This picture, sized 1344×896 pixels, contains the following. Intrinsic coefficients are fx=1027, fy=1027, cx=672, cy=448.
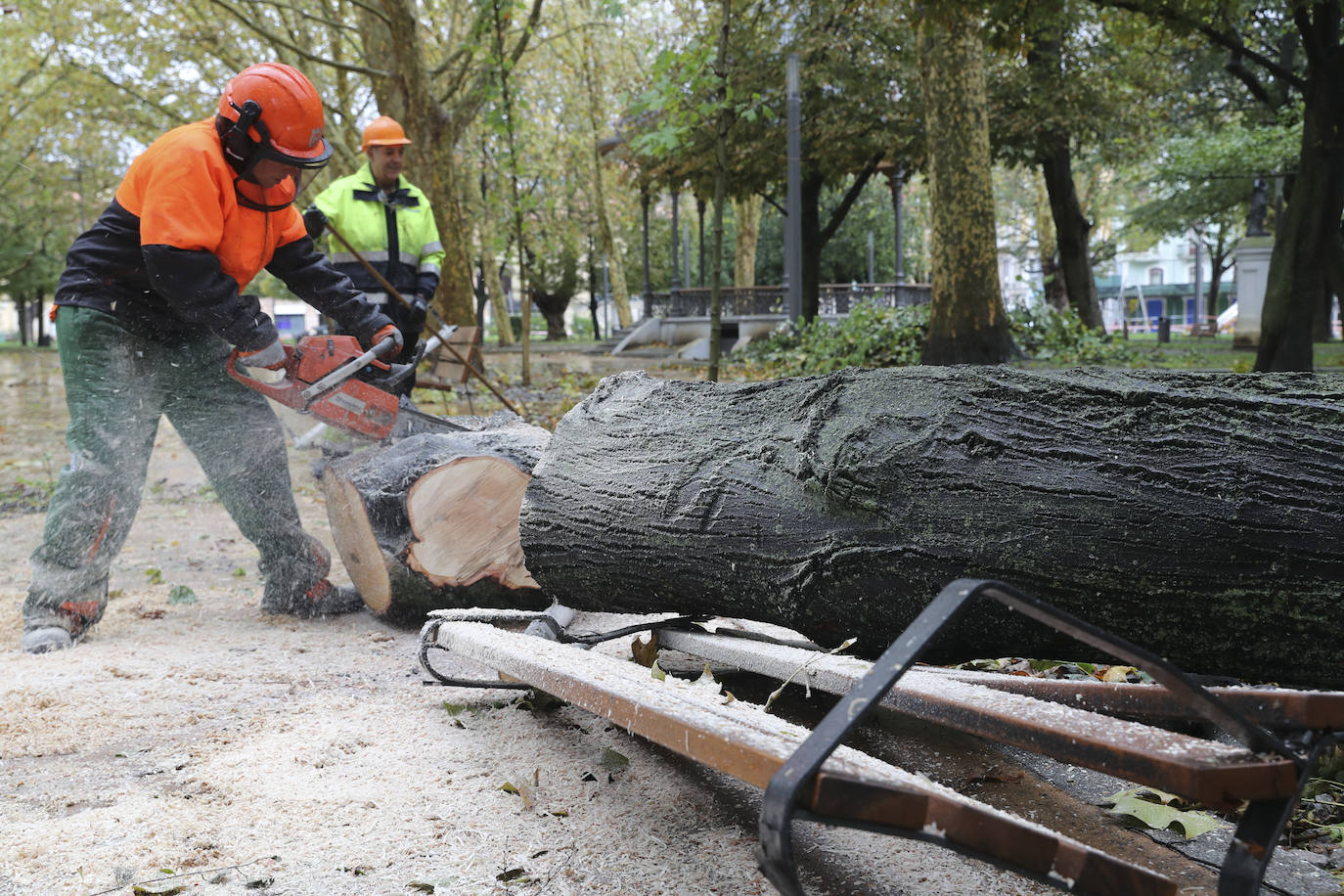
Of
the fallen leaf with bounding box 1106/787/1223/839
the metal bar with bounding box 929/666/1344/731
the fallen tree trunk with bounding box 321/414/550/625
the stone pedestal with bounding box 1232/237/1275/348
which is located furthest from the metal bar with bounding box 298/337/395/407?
the stone pedestal with bounding box 1232/237/1275/348

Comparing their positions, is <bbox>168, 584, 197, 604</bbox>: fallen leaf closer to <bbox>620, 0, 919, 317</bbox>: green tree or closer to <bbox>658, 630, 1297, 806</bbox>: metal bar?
<bbox>658, 630, 1297, 806</bbox>: metal bar

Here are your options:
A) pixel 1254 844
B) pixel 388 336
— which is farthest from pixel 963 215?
pixel 1254 844

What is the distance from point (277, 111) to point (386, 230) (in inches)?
94.1

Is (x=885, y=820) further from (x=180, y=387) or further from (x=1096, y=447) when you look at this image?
(x=180, y=387)

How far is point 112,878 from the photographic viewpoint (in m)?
1.86

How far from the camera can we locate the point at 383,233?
5809 millimetres

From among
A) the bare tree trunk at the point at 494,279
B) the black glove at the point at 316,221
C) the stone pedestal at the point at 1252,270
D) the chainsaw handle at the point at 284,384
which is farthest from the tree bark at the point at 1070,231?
the chainsaw handle at the point at 284,384

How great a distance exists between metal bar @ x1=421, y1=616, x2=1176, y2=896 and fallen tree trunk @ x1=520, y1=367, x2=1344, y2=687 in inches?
13.9

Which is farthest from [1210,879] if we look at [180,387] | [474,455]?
[180,387]

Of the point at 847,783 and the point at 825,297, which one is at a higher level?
the point at 825,297

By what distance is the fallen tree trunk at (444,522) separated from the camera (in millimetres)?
3662

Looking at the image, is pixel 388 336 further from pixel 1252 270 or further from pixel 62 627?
pixel 1252 270

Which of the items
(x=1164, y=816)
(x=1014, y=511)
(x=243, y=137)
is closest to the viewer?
(x=1014, y=511)

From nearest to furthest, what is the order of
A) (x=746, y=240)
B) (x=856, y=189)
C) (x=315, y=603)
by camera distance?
1. (x=315, y=603)
2. (x=856, y=189)
3. (x=746, y=240)
